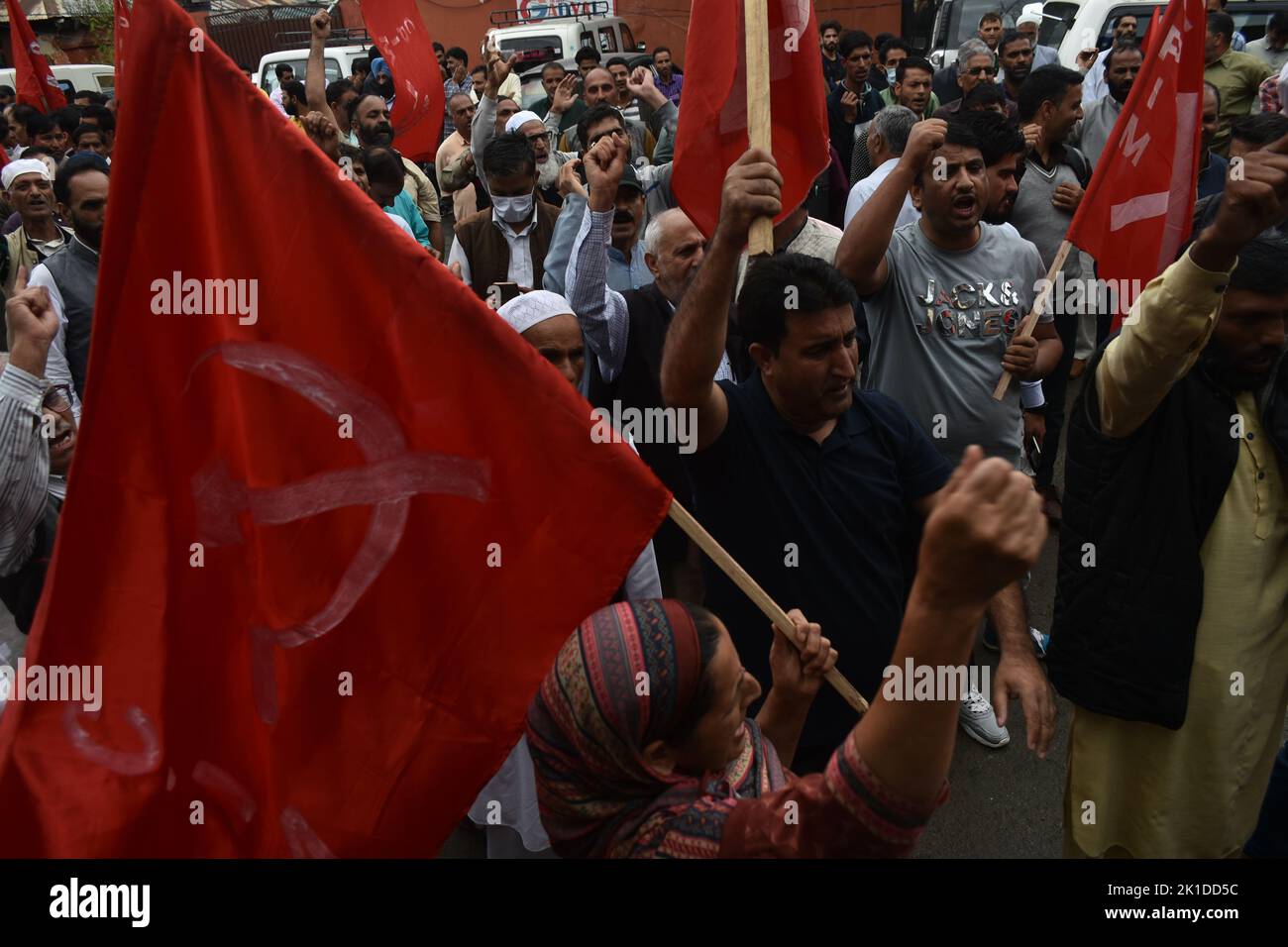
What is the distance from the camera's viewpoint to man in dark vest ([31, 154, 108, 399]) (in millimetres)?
4477

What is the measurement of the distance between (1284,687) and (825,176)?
4971 mm

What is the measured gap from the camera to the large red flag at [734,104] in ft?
10.2

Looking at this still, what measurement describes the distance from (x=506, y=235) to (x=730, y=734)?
3.72m

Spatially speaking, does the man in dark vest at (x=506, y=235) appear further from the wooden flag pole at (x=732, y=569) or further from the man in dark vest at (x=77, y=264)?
the wooden flag pole at (x=732, y=569)

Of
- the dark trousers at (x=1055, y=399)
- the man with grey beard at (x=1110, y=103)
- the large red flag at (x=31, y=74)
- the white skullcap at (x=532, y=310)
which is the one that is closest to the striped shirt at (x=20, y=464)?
the white skullcap at (x=532, y=310)

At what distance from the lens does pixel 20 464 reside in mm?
2691

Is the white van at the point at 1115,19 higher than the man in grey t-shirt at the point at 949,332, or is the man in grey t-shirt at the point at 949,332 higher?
the white van at the point at 1115,19

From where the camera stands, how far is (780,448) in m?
2.54

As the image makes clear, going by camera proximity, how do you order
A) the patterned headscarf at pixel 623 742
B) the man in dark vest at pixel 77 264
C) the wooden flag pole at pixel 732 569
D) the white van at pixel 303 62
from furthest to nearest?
the white van at pixel 303 62 → the man in dark vest at pixel 77 264 → the wooden flag pole at pixel 732 569 → the patterned headscarf at pixel 623 742

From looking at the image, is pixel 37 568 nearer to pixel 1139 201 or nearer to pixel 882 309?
pixel 882 309

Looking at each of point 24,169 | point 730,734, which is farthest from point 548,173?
point 730,734

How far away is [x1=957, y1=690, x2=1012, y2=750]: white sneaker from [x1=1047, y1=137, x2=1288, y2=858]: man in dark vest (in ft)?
4.26

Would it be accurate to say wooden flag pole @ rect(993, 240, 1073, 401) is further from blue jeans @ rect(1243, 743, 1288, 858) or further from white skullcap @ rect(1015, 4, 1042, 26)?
white skullcap @ rect(1015, 4, 1042, 26)

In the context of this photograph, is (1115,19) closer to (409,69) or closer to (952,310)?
(409,69)
